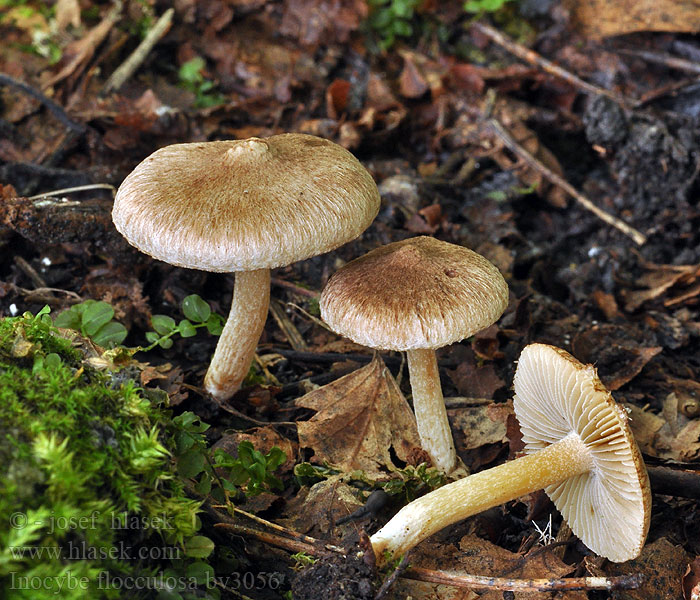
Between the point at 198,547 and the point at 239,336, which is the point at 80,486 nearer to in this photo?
the point at 198,547

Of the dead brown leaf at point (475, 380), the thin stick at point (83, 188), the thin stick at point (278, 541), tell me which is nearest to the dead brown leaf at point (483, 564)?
the thin stick at point (278, 541)

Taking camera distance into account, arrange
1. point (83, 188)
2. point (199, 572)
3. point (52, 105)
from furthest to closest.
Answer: point (52, 105), point (83, 188), point (199, 572)

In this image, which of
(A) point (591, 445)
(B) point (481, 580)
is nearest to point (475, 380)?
(A) point (591, 445)

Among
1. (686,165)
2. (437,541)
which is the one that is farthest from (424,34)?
(437,541)

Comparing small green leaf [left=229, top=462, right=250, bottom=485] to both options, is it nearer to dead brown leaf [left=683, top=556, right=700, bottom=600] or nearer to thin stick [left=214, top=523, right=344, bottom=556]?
thin stick [left=214, top=523, right=344, bottom=556]

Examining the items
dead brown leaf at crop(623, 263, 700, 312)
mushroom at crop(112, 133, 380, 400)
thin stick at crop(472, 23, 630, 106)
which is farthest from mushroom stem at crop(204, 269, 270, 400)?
thin stick at crop(472, 23, 630, 106)

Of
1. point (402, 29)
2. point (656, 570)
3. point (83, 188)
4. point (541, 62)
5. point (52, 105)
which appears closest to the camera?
point (656, 570)

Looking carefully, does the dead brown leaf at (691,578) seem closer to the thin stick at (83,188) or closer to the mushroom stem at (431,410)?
the mushroom stem at (431,410)
